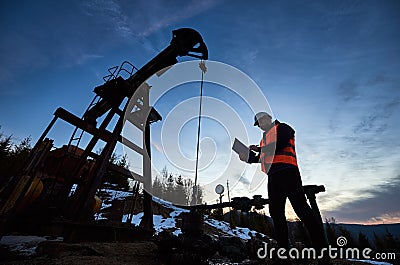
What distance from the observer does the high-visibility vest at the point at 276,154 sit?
334 centimetres

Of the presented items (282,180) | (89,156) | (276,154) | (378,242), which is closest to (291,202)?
(282,180)

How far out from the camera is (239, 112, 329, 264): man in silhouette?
2.89 metres

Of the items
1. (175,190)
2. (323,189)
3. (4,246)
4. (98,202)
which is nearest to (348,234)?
(323,189)

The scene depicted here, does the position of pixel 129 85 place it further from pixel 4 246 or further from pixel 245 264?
pixel 245 264

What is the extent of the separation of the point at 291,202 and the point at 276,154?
2.61 ft

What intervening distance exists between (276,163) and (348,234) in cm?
1733

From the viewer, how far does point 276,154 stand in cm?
346

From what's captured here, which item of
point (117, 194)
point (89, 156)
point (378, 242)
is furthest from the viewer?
point (117, 194)

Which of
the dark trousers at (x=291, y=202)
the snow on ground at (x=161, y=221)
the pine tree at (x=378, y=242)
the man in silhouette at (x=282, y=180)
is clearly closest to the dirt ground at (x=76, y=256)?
the dark trousers at (x=291, y=202)

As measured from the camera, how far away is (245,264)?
11.2ft

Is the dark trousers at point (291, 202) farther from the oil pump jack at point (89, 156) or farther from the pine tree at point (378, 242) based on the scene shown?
the pine tree at point (378, 242)

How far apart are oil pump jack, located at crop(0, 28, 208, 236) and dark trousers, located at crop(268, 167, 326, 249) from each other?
3.76m

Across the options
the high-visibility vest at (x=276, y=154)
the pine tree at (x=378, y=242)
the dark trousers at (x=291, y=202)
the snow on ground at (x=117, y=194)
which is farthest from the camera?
the snow on ground at (x=117, y=194)

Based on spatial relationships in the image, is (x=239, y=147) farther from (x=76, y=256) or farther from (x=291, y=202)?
(x=76, y=256)
